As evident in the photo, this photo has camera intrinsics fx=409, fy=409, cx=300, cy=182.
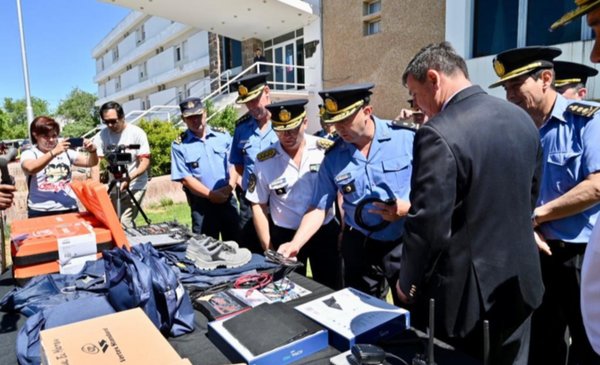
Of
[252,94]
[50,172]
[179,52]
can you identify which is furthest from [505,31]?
[179,52]

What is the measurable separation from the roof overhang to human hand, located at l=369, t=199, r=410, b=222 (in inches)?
452

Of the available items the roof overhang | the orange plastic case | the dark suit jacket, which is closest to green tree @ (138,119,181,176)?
the roof overhang

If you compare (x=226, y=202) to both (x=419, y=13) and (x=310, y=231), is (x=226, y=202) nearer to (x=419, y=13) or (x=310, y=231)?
(x=310, y=231)

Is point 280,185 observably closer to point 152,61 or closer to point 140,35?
point 152,61

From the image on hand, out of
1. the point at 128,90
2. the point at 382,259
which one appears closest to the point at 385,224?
the point at 382,259

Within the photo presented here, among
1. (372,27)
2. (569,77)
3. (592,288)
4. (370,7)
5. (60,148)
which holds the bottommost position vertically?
(592,288)

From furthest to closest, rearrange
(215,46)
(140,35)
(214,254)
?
(140,35) → (215,46) → (214,254)

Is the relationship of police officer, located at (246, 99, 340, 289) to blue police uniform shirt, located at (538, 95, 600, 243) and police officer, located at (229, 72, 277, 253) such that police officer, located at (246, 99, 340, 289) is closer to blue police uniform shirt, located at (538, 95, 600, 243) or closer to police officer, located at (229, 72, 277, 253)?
police officer, located at (229, 72, 277, 253)

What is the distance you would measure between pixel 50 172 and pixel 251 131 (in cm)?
158

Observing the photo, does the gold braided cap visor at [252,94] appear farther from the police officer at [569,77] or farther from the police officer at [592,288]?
the police officer at [592,288]

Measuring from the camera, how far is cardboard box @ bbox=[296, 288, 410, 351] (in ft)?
4.20

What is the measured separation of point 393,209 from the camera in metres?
1.95

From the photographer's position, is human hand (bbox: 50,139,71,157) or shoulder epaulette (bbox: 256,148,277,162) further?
human hand (bbox: 50,139,71,157)

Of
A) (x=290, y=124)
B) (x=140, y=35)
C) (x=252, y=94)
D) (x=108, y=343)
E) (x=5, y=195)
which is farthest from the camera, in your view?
(x=140, y=35)
